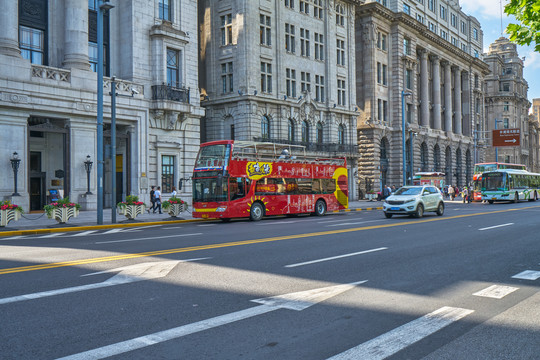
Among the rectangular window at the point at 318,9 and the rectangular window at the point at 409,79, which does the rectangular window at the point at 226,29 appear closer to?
the rectangular window at the point at 318,9

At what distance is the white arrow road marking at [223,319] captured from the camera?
4.74 m

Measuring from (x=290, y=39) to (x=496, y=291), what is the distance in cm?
4254

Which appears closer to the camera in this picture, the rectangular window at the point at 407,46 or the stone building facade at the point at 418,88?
the stone building facade at the point at 418,88

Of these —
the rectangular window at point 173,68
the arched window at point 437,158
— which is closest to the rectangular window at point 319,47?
the rectangular window at point 173,68

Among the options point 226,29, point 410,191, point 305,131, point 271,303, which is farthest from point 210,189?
point 305,131

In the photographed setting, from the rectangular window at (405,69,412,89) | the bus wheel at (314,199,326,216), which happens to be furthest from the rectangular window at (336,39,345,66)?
the bus wheel at (314,199,326,216)

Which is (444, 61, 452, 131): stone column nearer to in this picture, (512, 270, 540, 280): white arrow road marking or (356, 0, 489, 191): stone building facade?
(356, 0, 489, 191): stone building facade

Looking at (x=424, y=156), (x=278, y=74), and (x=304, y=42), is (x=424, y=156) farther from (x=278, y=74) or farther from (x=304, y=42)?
(x=278, y=74)

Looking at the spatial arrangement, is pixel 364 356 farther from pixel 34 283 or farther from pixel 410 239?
pixel 410 239

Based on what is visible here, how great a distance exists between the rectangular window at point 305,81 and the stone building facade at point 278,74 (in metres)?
0.10

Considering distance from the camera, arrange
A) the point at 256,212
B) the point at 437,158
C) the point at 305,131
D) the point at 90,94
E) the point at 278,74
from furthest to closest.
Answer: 1. the point at 437,158
2. the point at 305,131
3. the point at 278,74
4. the point at 90,94
5. the point at 256,212

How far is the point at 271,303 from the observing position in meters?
6.52

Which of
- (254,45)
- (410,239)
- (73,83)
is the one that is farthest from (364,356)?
(254,45)

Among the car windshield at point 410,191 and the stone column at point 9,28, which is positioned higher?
the stone column at point 9,28
